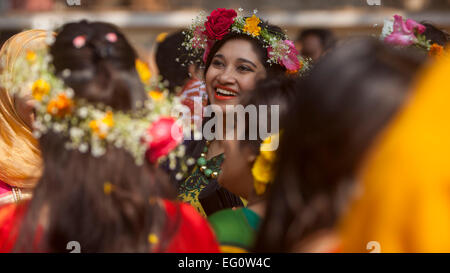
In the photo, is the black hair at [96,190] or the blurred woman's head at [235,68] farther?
the blurred woman's head at [235,68]

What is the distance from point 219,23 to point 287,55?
0.41 metres

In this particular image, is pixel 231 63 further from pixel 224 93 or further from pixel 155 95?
pixel 155 95

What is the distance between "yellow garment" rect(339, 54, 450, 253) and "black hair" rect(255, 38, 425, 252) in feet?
0.12

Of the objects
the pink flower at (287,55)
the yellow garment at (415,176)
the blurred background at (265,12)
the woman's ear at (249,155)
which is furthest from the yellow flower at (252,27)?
the blurred background at (265,12)

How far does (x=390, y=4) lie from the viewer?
10836 mm

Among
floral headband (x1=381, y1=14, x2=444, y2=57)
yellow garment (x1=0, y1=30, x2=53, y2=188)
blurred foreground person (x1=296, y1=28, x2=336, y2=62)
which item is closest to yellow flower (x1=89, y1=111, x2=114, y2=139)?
yellow garment (x1=0, y1=30, x2=53, y2=188)

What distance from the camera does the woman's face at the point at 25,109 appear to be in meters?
2.16

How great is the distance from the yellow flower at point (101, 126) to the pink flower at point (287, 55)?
158cm

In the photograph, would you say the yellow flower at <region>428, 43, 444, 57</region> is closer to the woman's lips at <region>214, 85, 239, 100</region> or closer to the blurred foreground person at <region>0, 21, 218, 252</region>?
the woman's lips at <region>214, 85, 239, 100</region>

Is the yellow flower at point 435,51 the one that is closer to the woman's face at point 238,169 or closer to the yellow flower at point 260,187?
the woman's face at point 238,169

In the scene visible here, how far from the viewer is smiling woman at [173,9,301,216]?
8.66 ft

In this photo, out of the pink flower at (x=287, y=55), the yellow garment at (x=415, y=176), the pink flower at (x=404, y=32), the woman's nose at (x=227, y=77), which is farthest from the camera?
the pink flower at (x=287, y=55)

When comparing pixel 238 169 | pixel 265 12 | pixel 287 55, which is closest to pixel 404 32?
pixel 287 55

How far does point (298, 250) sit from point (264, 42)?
175 centimetres
